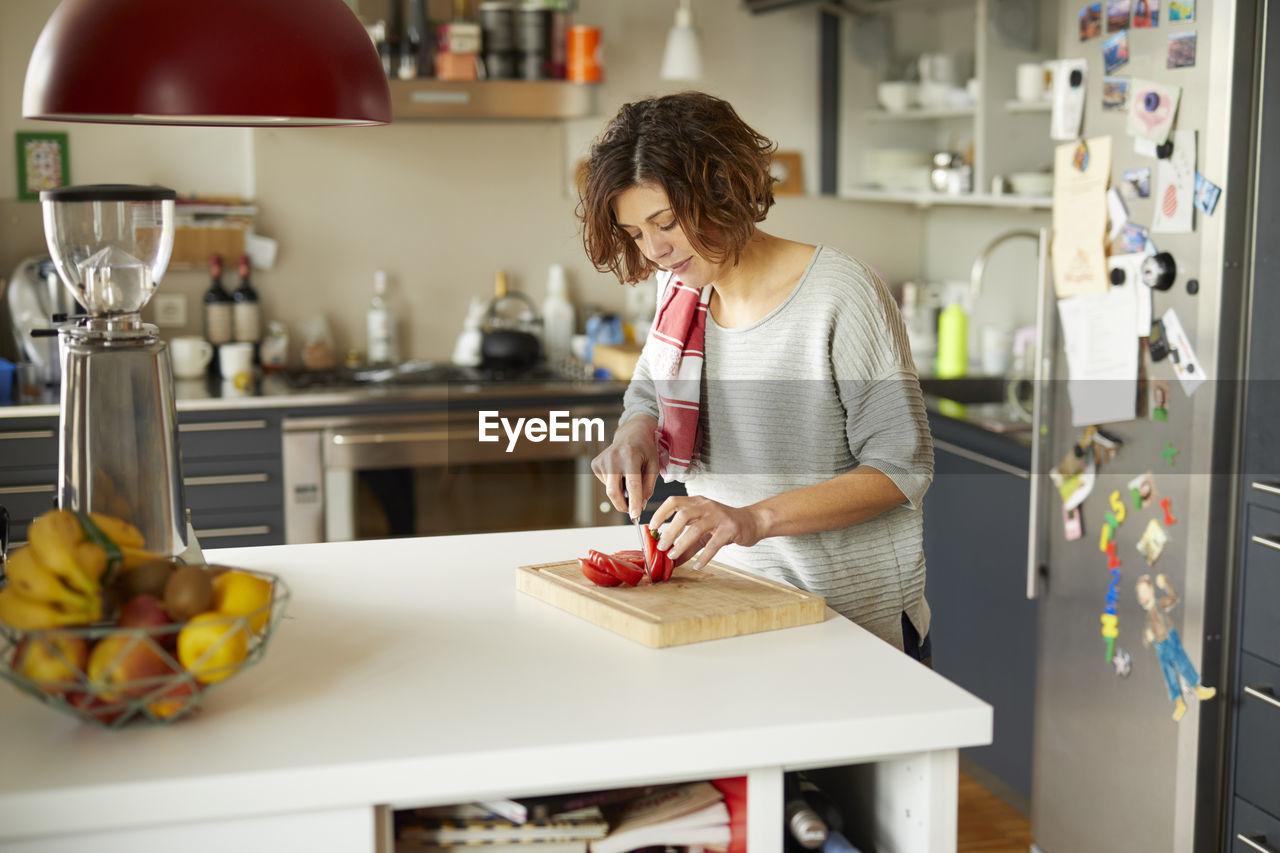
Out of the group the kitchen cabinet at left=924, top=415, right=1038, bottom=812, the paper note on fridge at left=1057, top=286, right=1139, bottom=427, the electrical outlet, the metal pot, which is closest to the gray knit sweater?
the paper note on fridge at left=1057, top=286, right=1139, bottom=427

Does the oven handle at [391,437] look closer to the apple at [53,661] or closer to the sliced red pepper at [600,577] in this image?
the sliced red pepper at [600,577]

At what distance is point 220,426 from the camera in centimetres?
343

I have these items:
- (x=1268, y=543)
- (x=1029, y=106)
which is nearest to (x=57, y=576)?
(x=1268, y=543)

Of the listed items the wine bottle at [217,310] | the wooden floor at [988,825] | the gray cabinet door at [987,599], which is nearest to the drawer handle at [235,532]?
the wine bottle at [217,310]

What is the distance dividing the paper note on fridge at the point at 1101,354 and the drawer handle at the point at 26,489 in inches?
97.1

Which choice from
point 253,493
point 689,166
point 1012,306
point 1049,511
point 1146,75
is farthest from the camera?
point 1012,306

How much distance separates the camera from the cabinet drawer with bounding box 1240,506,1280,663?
7.00 ft

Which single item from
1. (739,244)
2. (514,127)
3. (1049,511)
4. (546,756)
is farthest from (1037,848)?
(514,127)

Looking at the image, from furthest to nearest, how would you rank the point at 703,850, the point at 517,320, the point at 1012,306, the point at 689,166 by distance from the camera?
the point at 517,320
the point at 1012,306
the point at 689,166
the point at 703,850

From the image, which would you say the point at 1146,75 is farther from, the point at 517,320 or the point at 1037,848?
the point at 517,320

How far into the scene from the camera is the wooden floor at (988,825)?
283 cm

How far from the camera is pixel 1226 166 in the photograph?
213 centimetres

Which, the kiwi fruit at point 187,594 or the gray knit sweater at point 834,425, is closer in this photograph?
the kiwi fruit at point 187,594

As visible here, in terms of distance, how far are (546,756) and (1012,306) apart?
3030 mm
